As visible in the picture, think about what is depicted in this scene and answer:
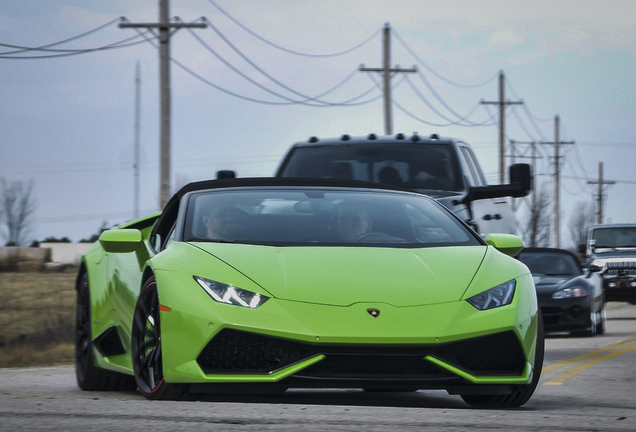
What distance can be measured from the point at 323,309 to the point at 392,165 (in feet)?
21.4

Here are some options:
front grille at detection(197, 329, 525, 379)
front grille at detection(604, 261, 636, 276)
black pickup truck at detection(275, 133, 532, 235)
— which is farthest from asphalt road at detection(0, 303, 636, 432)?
front grille at detection(604, 261, 636, 276)

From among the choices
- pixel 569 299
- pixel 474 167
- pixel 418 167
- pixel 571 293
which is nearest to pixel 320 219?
pixel 418 167

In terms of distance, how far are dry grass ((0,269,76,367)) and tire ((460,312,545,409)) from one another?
20.5 feet

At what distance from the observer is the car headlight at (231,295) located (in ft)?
17.9

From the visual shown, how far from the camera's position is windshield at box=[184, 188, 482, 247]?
6348 mm

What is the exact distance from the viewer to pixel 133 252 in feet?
23.4

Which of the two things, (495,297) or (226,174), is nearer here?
(495,297)

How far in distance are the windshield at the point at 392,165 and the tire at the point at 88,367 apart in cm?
446

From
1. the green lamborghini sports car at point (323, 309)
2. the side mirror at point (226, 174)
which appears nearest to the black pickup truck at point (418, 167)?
the side mirror at point (226, 174)

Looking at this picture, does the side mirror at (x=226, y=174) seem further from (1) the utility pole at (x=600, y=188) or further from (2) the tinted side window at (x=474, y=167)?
(1) the utility pole at (x=600, y=188)

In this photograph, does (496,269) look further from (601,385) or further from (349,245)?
(601,385)

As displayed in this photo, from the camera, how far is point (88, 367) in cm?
765

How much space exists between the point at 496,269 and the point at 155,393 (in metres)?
1.88

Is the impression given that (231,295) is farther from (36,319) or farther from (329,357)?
(36,319)
